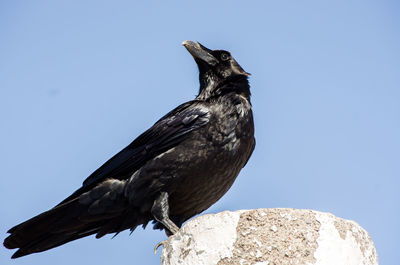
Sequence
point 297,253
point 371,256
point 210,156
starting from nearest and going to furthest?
point 297,253 → point 371,256 → point 210,156

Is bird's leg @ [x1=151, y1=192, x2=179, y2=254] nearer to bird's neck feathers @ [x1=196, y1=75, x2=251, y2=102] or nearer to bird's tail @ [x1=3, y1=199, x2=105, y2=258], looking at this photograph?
bird's tail @ [x1=3, y1=199, x2=105, y2=258]

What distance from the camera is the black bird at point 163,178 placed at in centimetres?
A: 637

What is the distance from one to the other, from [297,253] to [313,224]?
0.97 ft

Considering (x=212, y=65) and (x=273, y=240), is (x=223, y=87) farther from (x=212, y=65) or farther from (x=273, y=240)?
(x=273, y=240)

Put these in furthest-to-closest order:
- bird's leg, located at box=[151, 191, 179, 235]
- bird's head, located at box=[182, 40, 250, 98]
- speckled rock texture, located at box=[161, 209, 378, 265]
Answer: bird's head, located at box=[182, 40, 250, 98], bird's leg, located at box=[151, 191, 179, 235], speckled rock texture, located at box=[161, 209, 378, 265]

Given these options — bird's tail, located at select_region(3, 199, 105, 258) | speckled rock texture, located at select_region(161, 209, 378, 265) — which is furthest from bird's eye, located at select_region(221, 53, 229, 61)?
speckled rock texture, located at select_region(161, 209, 378, 265)

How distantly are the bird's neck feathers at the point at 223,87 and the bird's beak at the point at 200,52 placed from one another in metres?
0.23

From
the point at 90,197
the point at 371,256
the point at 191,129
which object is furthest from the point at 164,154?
the point at 371,256

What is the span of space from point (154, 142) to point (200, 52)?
4.84 ft

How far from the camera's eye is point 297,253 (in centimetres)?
466

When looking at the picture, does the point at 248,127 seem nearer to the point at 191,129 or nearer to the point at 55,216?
the point at 191,129

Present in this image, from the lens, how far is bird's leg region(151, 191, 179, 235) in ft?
20.4

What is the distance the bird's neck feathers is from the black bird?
0.02 metres

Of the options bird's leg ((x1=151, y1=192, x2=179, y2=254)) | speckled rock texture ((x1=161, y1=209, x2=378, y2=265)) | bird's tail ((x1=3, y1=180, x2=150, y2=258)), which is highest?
bird's tail ((x1=3, y1=180, x2=150, y2=258))
